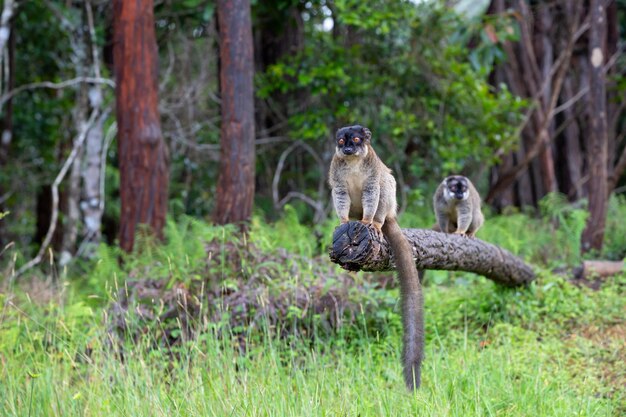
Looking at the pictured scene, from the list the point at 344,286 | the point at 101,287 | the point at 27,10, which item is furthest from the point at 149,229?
the point at 27,10

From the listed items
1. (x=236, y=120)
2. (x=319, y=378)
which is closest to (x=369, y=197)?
(x=319, y=378)

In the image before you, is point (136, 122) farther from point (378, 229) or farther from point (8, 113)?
point (378, 229)

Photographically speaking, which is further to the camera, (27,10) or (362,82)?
(27,10)

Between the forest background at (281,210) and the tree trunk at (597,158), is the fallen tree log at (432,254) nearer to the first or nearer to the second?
the forest background at (281,210)

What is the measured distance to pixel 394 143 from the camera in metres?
13.9

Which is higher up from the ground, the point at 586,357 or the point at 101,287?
the point at 101,287

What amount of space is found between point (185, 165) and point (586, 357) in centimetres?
1039

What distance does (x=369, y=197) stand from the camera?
5.65m

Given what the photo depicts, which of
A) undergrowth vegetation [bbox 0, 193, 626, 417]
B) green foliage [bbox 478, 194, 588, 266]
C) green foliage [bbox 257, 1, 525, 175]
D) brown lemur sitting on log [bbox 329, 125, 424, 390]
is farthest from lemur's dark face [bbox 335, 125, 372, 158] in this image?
green foliage [bbox 257, 1, 525, 175]

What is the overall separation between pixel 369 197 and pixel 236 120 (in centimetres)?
494

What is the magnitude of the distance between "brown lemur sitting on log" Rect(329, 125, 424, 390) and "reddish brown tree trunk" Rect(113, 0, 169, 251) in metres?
5.19

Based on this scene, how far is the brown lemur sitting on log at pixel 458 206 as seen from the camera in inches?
303

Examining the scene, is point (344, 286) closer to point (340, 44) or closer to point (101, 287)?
point (101, 287)

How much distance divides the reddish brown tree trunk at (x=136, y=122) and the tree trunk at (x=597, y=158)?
6.41 m
